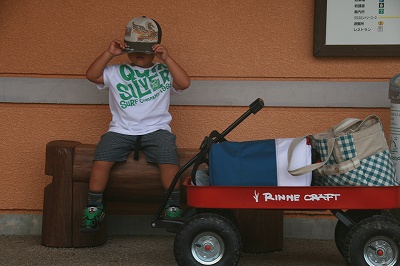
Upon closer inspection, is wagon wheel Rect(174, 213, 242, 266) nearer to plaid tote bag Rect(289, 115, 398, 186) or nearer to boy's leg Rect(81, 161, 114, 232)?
plaid tote bag Rect(289, 115, 398, 186)

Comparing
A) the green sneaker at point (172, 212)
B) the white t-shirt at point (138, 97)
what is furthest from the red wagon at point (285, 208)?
the white t-shirt at point (138, 97)

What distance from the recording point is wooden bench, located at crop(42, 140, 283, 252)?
577 centimetres

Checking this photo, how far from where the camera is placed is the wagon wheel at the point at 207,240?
4.90 meters

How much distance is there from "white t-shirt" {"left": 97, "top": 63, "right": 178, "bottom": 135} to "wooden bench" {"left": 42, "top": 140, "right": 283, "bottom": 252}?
23 centimetres

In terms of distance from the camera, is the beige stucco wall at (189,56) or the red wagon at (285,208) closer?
the red wagon at (285,208)

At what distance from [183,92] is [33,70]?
1164 mm

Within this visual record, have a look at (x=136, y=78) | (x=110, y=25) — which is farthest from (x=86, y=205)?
(x=110, y=25)

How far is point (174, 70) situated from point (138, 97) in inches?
12.7

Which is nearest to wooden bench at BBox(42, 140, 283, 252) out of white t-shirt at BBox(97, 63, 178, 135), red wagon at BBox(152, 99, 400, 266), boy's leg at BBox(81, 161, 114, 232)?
boy's leg at BBox(81, 161, 114, 232)

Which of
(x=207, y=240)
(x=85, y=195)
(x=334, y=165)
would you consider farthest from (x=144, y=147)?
(x=334, y=165)

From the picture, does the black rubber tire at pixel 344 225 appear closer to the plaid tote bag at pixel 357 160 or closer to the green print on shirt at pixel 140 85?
the plaid tote bag at pixel 357 160

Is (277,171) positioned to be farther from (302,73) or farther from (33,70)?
(33,70)

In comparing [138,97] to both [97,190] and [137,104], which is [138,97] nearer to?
[137,104]

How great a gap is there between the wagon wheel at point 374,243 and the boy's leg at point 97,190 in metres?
1.72
